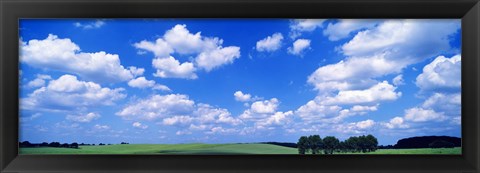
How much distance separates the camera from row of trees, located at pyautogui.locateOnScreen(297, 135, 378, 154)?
166cm

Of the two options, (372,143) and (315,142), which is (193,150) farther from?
(372,143)

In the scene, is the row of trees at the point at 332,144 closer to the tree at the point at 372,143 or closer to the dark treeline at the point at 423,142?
the tree at the point at 372,143

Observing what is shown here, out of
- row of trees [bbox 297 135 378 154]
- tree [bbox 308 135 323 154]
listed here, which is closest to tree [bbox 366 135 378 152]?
Result: row of trees [bbox 297 135 378 154]

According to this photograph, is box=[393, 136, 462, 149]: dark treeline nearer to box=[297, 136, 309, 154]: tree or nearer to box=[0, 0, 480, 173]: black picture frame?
box=[0, 0, 480, 173]: black picture frame

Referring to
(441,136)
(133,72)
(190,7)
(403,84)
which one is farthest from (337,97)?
(133,72)

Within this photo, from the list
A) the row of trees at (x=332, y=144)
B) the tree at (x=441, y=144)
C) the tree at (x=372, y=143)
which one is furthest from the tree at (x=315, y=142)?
the tree at (x=441, y=144)

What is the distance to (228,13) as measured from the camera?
1.61 m

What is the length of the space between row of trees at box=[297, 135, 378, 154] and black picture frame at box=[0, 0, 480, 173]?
0.16 ft

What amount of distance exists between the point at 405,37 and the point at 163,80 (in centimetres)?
80

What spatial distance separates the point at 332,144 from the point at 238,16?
0.52 meters

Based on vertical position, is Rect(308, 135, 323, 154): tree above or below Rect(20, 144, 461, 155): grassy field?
above

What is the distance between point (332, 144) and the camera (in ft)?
5.46

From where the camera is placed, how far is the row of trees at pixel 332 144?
1.66 meters

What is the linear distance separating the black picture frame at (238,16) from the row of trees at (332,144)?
48 mm
